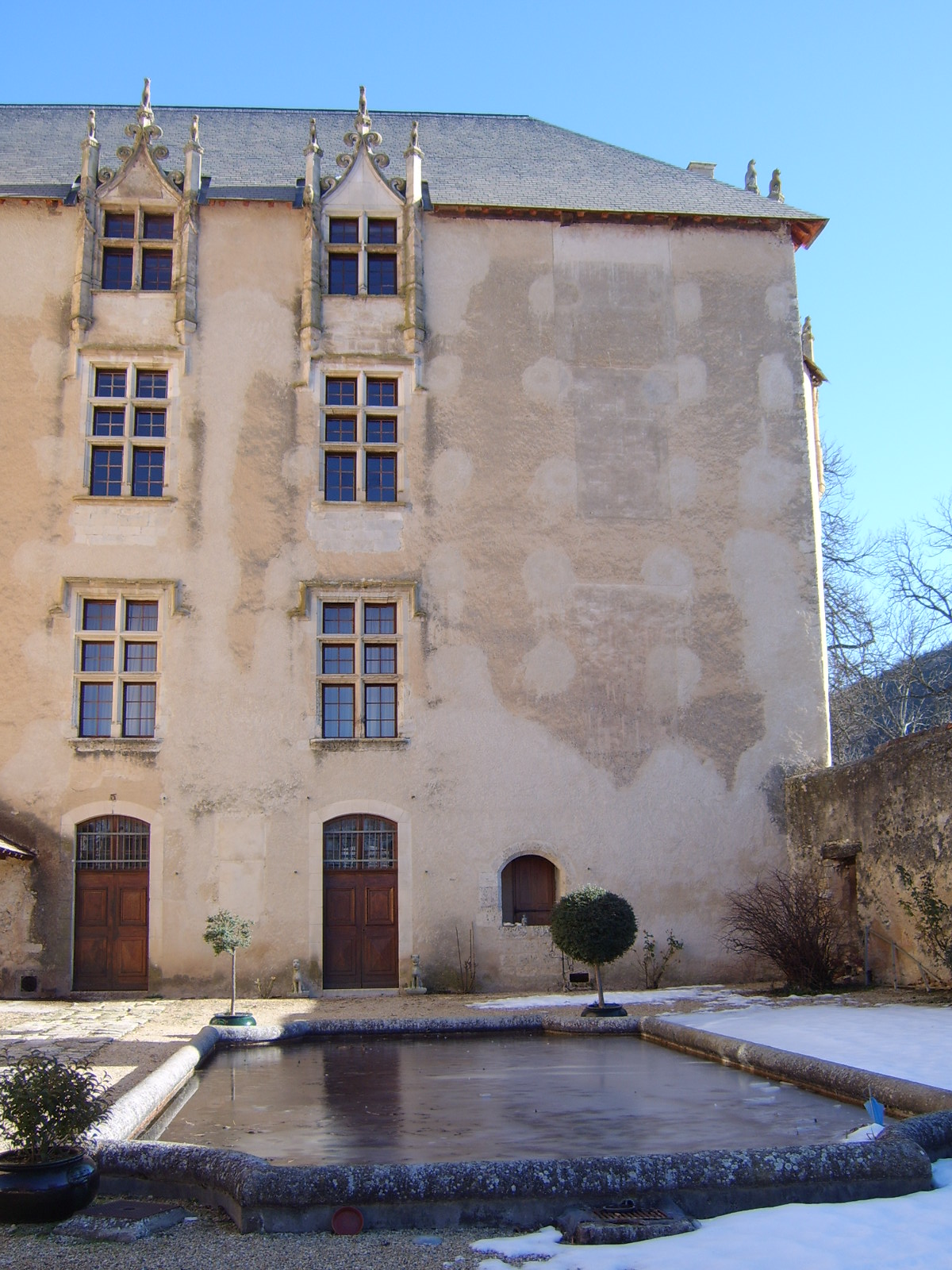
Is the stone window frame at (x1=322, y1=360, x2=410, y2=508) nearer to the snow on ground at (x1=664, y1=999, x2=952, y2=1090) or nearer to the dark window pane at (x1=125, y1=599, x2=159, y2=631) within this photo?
the dark window pane at (x1=125, y1=599, x2=159, y2=631)

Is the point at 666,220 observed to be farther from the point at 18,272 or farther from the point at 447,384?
the point at 18,272

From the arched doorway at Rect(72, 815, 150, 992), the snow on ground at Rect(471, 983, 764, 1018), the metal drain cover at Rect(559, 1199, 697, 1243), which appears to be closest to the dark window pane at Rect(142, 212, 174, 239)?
the arched doorway at Rect(72, 815, 150, 992)

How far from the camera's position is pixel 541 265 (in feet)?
58.3

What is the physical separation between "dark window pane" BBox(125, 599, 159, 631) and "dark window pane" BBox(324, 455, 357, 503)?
2.80 m

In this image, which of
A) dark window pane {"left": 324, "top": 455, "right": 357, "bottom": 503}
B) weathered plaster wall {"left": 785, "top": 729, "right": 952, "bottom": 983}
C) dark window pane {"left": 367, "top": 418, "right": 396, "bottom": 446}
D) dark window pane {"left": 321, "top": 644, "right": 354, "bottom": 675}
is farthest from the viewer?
dark window pane {"left": 367, "top": 418, "right": 396, "bottom": 446}

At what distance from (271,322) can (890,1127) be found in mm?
14324

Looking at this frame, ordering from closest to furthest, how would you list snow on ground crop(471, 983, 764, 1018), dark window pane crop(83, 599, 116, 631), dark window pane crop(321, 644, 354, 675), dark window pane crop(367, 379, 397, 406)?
1. snow on ground crop(471, 983, 764, 1018)
2. dark window pane crop(83, 599, 116, 631)
3. dark window pane crop(321, 644, 354, 675)
4. dark window pane crop(367, 379, 397, 406)

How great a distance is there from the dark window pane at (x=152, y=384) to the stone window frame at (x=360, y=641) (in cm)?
358

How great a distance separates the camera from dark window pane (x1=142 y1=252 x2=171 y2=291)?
17.4 m

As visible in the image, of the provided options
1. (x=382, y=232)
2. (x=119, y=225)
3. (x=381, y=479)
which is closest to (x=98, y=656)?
(x=381, y=479)

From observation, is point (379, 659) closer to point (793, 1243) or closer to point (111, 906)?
point (111, 906)

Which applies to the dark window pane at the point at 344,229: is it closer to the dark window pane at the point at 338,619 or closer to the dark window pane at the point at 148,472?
the dark window pane at the point at 148,472

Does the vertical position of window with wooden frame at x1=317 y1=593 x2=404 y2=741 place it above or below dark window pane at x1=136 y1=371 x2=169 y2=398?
below

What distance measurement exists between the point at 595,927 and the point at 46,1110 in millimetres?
7756
